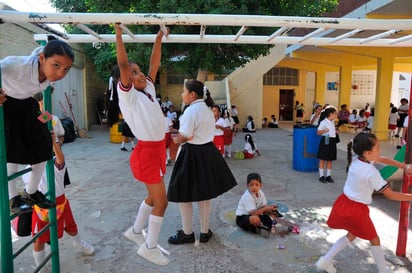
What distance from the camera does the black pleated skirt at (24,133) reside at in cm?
219

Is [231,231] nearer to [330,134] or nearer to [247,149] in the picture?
[330,134]

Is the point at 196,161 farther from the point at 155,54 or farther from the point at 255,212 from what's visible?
the point at 155,54

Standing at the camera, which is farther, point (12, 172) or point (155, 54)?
point (155, 54)

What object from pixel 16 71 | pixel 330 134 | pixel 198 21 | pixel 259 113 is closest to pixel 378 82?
pixel 259 113

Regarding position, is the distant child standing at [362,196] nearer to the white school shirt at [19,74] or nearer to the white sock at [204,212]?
the white sock at [204,212]

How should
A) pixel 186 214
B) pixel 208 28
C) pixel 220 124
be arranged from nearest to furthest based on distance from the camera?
pixel 186 214
pixel 208 28
pixel 220 124

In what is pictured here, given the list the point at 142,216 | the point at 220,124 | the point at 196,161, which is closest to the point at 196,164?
the point at 196,161

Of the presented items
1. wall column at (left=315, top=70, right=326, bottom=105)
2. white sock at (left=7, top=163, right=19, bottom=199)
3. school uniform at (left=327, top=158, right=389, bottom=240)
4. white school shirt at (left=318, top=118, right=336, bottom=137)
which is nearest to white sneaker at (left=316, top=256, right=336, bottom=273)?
school uniform at (left=327, top=158, right=389, bottom=240)

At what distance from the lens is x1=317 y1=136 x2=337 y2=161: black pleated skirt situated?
6164 millimetres

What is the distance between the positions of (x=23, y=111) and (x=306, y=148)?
228 inches

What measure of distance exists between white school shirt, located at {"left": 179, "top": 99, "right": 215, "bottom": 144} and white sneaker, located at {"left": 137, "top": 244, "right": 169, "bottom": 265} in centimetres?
111

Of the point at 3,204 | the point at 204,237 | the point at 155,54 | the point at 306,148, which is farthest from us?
the point at 306,148

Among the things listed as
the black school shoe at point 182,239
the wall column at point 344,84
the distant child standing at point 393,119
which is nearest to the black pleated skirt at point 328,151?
the black school shoe at point 182,239

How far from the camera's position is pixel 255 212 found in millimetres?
3729
